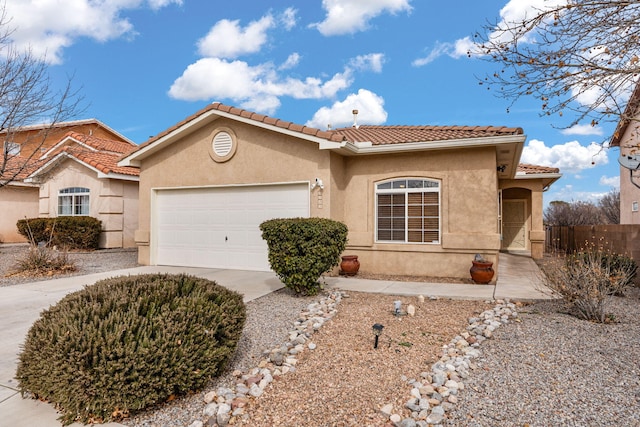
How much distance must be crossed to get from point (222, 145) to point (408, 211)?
5610 millimetres

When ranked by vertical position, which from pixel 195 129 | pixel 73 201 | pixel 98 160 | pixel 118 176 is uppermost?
Result: pixel 195 129

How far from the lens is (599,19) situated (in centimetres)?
575

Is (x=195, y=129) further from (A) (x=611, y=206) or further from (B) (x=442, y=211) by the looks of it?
(A) (x=611, y=206)

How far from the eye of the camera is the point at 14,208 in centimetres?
1934

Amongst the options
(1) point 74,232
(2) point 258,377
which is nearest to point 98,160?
(1) point 74,232

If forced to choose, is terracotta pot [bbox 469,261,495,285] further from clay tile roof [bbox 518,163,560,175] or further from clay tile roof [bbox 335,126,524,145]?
clay tile roof [bbox 518,163,560,175]

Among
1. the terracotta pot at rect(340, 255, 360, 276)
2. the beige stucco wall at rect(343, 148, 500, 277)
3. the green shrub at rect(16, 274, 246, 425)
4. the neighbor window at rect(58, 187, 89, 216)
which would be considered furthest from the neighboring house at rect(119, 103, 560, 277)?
the neighbor window at rect(58, 187, 89, 216)

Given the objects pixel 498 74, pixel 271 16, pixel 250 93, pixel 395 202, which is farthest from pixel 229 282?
pixel 250 93

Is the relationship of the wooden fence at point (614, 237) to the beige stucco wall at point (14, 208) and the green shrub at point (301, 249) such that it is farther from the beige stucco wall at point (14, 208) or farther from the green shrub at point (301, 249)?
the beige stucco wall at point (14, 208)

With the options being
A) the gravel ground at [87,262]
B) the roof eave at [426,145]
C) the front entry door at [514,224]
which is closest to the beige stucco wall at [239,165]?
the roof eave at [426,145]

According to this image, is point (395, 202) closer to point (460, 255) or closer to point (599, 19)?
point (460, 255)

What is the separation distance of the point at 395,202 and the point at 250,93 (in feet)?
31.3

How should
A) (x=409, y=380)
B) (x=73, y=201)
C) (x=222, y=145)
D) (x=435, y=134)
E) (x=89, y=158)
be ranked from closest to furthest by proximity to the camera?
(x=409, y=380), (x=435, y=134), (x=222, y=145), (x=89, y=158), (x=73, y=201)

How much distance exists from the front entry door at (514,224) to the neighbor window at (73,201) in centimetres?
1903
